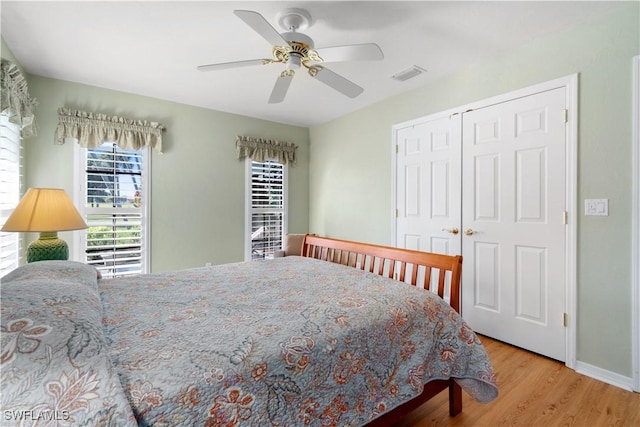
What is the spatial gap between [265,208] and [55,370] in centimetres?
365

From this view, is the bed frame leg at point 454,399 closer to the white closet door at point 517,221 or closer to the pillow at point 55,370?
the white closet door at point 517,221

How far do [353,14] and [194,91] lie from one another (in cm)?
209


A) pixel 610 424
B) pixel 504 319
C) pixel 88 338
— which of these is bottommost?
pixel 610 424

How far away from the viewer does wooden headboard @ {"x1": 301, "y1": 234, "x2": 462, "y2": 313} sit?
1.62 m

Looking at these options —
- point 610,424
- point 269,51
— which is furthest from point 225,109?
point 610,424

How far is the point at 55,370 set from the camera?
2.25 ft

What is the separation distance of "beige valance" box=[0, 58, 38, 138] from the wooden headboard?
8.00 ft

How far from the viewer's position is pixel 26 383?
65 centimetres

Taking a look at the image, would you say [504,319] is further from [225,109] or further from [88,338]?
[225,109]

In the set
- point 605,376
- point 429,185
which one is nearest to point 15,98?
point 429,185

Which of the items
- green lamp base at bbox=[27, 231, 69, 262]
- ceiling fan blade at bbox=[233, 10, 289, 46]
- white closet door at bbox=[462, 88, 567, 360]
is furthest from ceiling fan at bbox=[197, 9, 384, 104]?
green lamp base at bbox=[27, 231, 69, 262]

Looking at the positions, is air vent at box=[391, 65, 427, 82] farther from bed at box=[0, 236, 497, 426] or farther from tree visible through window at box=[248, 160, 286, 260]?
tree visible through window at box=[248, 160, 286, 260]

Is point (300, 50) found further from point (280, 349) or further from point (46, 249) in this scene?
point (46, 249)

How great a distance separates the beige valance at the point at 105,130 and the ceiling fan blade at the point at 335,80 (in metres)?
2.30
